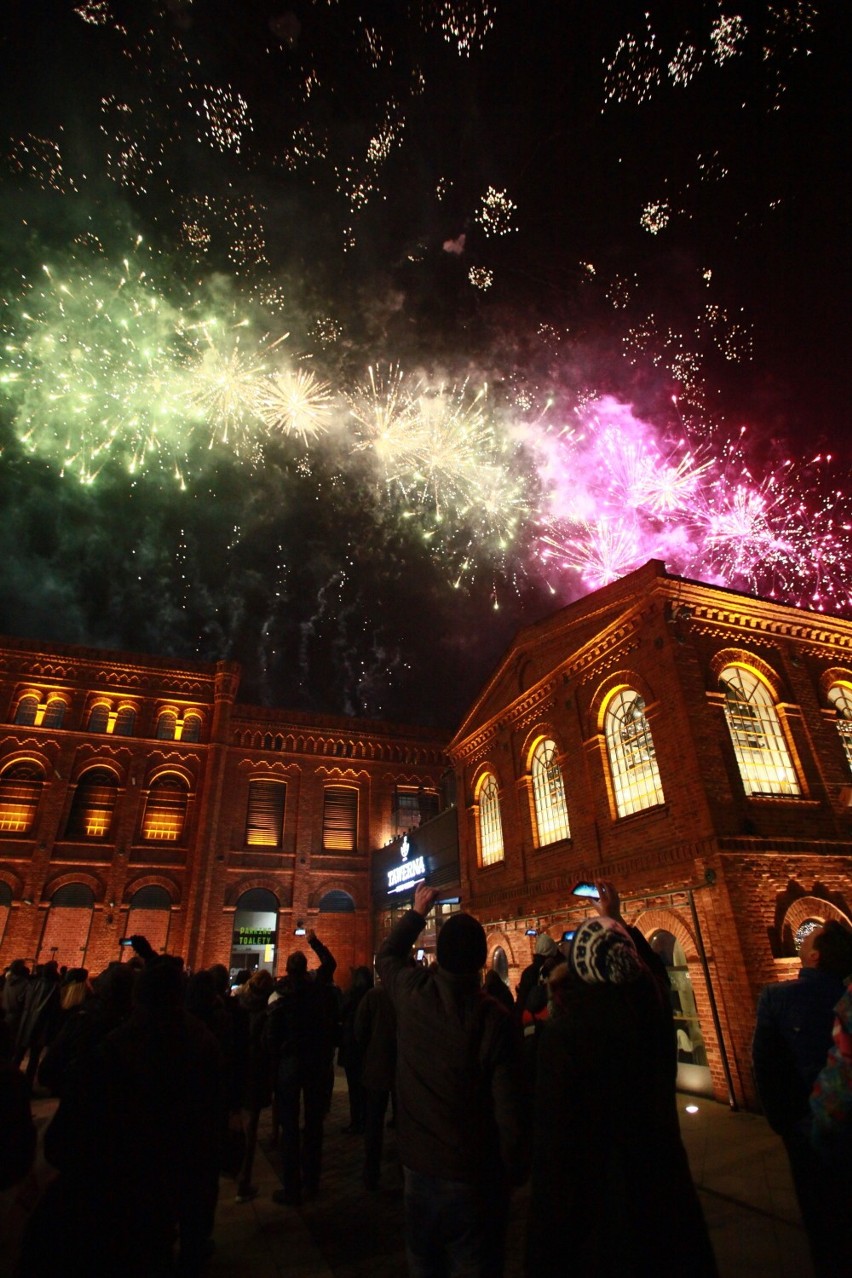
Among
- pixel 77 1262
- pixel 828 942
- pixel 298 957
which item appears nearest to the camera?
pixel 77 1262

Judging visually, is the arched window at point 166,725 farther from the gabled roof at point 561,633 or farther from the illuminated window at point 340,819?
the gabled roof at point 561,633

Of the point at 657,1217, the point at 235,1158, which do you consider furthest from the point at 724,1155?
the point at 657,1217

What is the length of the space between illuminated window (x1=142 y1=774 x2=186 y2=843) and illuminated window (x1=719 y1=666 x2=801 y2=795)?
66.9 ft

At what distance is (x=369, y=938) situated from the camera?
2466 centimetres

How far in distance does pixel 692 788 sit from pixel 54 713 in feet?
76.4

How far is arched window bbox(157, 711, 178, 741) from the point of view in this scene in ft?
83.6

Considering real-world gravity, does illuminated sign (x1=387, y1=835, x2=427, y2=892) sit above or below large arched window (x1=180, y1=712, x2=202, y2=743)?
below

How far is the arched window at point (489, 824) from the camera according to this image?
17469 mm

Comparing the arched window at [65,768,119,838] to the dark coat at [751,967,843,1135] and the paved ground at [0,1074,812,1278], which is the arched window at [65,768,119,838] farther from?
the dark coat at [751,967,843,1135]

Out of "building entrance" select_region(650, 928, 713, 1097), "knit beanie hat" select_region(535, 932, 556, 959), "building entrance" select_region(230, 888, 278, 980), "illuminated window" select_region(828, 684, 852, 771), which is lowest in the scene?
"building entrance" select_region(650, 928, 713, 1097)

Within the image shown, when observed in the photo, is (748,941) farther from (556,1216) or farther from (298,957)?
(556,1216)

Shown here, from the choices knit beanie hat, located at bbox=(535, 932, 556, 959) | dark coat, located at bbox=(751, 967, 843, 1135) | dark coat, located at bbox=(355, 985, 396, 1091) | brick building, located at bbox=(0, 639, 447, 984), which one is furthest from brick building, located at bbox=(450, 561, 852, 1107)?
brick building, located at bbox=(0, 639, 447, 984)

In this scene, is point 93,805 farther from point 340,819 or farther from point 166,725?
point 340,819

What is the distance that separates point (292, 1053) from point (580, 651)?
1021 centimetres
